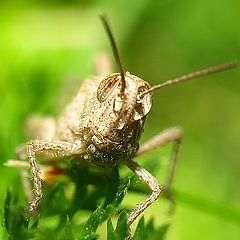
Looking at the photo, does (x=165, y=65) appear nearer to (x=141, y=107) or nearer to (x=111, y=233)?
(x=141, y=107)

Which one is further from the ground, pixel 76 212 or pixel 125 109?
pixel 125 109

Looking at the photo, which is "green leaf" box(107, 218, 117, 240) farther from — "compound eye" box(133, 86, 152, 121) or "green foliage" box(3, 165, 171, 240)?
"compound eye" box(133, 86, 152, 121)

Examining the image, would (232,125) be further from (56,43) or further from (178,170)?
(56,43)

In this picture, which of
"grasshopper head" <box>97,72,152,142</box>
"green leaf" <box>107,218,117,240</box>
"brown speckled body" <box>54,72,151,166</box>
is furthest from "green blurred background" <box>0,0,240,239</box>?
"green leaf" <box>107,218,117,240</box>

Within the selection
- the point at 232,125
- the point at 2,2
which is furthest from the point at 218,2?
the point at 2,2

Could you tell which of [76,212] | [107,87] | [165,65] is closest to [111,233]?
[76,212]

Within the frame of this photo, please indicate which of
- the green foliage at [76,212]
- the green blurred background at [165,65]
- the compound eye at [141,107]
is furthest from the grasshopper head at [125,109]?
the green blurred background at [165,65]
